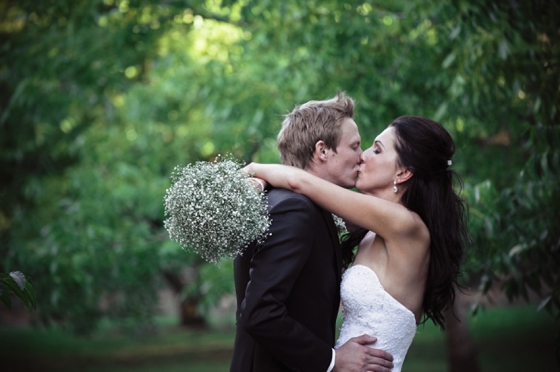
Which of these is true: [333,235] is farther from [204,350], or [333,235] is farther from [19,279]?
[204,350]

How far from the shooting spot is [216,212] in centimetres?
267

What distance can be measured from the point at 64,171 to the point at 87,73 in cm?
608

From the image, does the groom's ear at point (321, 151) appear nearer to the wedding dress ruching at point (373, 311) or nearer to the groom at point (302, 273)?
the groom at point (302, 273)

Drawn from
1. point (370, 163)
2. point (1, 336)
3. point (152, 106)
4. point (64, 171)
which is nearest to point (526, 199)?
point (370, 163)

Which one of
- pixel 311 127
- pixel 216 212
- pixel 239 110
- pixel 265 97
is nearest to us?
pixel 216 212

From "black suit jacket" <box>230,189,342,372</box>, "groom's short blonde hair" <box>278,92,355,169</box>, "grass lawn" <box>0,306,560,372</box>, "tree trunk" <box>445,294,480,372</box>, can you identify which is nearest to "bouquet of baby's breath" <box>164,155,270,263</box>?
"black suit jacket" <box>230,189,342,372</box>

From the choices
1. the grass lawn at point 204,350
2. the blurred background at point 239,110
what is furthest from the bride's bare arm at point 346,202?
the grass lawn at point 204,350

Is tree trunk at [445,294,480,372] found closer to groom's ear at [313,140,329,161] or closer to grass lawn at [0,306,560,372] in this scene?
grass lawn at [0,306,560,372]

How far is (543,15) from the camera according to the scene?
4.57 m

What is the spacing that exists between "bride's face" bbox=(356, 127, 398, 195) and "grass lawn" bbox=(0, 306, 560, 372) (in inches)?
406

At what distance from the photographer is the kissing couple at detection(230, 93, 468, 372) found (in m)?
2.72

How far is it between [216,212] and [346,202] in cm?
67

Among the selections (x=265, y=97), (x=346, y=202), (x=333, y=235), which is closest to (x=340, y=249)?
(x=333, y=235)

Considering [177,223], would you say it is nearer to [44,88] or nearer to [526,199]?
[526,199]
